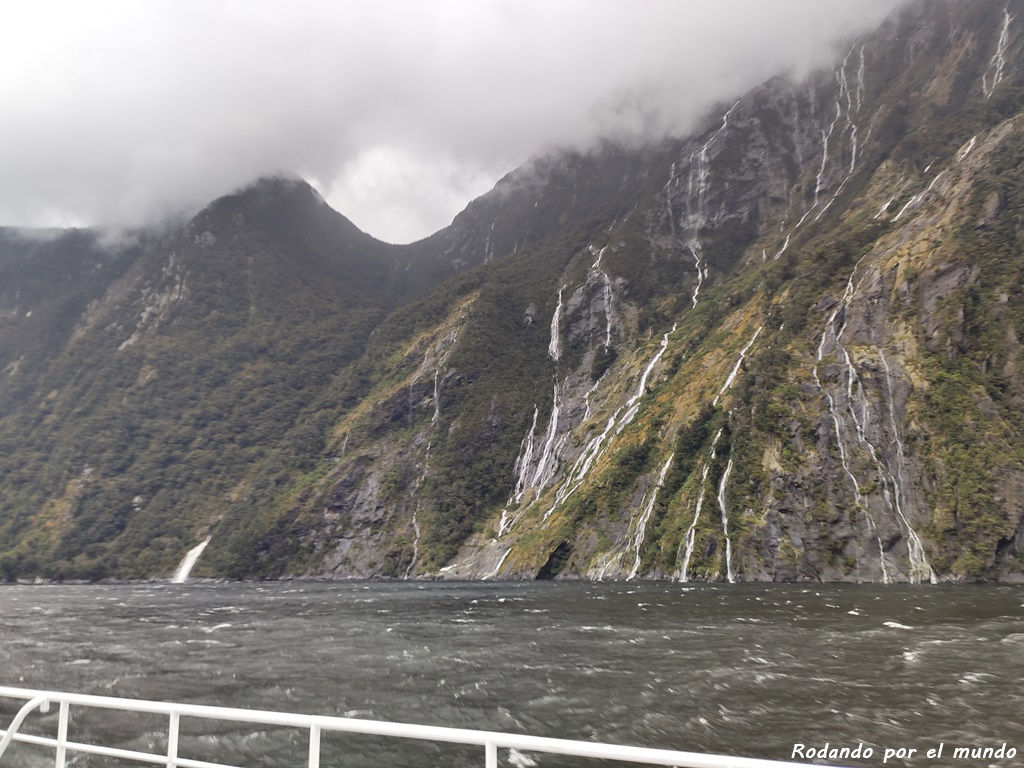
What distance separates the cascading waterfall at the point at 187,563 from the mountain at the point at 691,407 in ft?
8.92

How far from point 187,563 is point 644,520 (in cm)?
9530

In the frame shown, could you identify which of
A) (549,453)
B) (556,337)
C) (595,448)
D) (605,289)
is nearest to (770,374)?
(595,448)

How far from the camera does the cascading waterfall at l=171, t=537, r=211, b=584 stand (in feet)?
414

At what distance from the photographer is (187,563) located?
429 feet

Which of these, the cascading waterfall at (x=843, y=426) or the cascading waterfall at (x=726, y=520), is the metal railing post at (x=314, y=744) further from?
the cascading waterfall at (x=726, y=520)

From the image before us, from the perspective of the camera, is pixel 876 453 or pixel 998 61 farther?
pixel 998 61

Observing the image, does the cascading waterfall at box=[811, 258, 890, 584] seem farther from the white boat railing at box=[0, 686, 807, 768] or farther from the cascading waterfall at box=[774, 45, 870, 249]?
the white boat railing at box=[0, 686, 807, 768]

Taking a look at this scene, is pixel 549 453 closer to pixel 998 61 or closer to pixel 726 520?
pixel 726 520

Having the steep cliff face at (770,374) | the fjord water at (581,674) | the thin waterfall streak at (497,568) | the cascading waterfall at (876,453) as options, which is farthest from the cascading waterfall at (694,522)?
the thin waterfall streak at (497,568)

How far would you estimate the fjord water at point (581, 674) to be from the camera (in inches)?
585

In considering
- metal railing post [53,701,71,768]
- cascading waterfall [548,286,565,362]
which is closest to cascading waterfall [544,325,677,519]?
cascading waterfall [548,286,565,362]

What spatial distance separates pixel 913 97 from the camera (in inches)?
6329

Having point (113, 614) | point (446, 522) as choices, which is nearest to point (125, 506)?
point (446, 522)

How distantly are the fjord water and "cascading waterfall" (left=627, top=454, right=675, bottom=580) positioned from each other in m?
38.9
